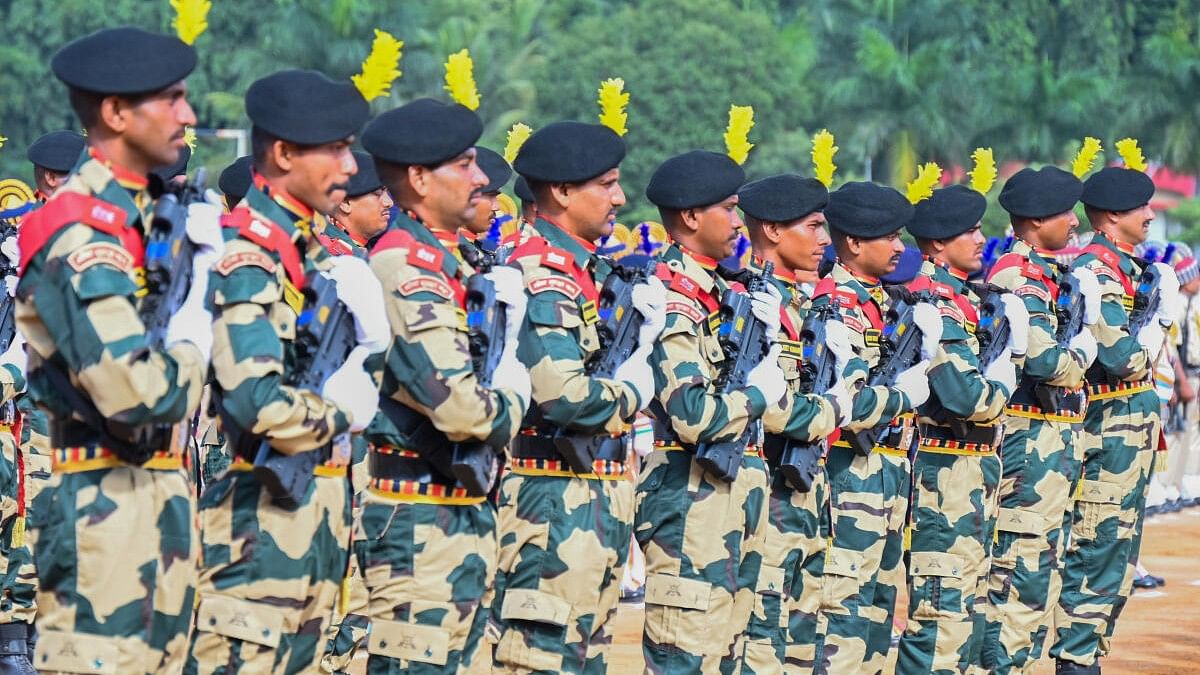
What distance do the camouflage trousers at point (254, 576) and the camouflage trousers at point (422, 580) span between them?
42cm

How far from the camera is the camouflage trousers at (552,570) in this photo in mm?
6961

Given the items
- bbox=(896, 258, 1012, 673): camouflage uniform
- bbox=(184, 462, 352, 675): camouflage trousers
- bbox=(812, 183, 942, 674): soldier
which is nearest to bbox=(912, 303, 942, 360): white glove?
bbox=(812, 183, 942, 674): soldier

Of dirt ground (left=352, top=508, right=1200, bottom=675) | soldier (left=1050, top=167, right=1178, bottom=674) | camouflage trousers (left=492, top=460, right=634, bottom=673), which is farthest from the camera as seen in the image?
dirt ground (left=352, top=508, right=1200, bottom=675)

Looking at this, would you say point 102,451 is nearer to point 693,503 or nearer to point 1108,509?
point 693,503

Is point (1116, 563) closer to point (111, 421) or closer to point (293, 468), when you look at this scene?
point (293, 468)

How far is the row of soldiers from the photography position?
211 inches

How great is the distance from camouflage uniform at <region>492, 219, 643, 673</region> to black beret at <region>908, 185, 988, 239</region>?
3188mm

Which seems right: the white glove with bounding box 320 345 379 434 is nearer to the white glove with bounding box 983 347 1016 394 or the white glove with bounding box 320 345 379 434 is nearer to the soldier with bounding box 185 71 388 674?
the soldier with bounding box 185 71 388 674

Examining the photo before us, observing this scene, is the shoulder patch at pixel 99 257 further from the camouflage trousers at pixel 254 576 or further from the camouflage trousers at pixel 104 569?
the camouflage trousers at pixel 254 576

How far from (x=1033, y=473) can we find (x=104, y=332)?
613cm

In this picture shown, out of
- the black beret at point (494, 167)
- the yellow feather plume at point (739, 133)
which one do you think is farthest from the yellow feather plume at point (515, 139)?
the yellow feather plume at point (739, 133)

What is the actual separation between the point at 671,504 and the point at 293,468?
89.4 inches

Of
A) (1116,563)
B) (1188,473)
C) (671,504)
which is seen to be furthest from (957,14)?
(671,504)

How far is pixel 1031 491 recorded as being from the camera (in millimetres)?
10133
